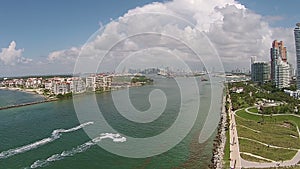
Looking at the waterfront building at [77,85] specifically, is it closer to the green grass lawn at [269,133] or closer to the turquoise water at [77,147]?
the turquoise water at [77,147]

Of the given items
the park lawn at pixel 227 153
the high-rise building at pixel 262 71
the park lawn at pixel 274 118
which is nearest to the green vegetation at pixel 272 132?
the park lawn at pixel 274 118

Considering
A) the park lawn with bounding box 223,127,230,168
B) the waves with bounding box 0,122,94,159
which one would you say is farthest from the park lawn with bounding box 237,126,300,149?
the waves with bounding box 0,122,94,159


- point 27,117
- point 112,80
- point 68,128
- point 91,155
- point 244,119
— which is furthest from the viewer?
point 112,80

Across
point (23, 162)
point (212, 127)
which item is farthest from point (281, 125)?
point (23, 162)

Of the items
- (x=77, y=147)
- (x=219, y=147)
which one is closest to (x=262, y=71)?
(x=219, y=147)

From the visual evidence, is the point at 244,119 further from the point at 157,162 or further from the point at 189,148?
the point at 157,162

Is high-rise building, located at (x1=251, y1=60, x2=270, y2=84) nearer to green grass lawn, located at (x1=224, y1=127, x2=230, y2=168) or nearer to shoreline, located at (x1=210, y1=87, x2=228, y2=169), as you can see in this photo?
shoreline, located at (x1=210, y1=87, x2=228, y2=169)

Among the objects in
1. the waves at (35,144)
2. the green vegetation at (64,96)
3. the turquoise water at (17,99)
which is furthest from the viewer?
the green vegetation at (64,96)

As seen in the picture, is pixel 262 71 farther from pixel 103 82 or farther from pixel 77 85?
pixel 77 85
